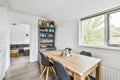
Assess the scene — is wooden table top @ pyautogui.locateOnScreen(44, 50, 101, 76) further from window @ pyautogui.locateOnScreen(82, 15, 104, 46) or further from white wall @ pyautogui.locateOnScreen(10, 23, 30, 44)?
white wall @ pyautogui.locateOnScreen(10, 23, 30, 44)

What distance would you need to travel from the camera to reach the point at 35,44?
4.12 meters

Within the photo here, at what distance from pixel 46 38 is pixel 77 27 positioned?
6.52 feet

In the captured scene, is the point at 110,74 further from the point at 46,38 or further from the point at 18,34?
the point at 18,34

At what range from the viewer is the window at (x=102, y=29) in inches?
78.1

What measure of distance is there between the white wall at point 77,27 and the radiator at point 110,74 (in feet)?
0.42

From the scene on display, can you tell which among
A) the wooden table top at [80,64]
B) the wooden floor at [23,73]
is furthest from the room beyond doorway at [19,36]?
the wooden table top at [80,64]

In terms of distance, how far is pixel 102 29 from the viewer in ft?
7.38

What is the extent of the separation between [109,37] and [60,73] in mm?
1636

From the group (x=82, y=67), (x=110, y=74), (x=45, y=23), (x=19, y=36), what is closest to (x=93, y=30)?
(x=110, y=74)

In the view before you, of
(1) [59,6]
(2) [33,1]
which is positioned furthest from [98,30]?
(2) [33,1]

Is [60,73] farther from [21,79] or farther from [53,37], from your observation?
[53,37]

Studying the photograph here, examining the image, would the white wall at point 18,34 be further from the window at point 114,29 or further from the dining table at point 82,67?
the window at point 114,29

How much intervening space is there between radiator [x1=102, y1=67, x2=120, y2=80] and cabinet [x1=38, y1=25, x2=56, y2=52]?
8.68 feet

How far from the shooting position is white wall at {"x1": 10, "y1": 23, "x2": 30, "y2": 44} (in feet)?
21.4
